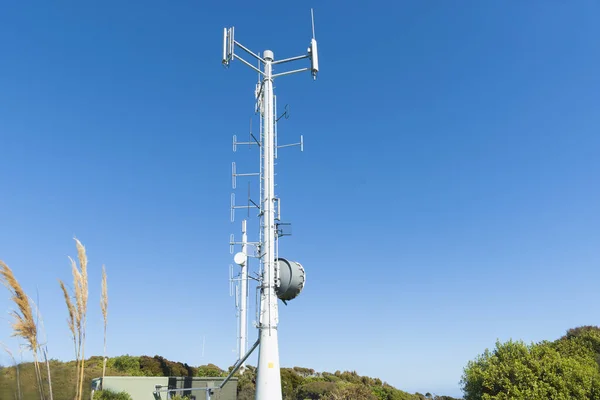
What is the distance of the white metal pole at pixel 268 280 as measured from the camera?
596 inches

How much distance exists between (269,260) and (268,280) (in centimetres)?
67

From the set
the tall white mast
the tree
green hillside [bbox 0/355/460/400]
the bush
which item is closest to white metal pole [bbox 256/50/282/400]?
the tall white mast

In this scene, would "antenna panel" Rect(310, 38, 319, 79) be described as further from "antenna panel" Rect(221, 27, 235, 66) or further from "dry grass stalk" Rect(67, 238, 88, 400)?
"dry grass stalk" Rect(67, 238, 88, 400)

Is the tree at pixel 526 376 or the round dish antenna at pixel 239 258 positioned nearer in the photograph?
the tree at pixel 526 376

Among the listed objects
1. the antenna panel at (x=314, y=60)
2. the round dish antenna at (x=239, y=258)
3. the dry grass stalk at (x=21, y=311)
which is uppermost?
the antenna panel at (x=314, y=60)

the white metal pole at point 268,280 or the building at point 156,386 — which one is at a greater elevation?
the white metal pole at point 268,280

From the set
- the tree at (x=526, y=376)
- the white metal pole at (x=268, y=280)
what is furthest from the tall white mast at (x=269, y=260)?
the tree at (x=526, y=376)

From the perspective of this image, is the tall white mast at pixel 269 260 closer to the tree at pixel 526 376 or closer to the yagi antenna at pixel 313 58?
the yagi antenna at pixel 313 58

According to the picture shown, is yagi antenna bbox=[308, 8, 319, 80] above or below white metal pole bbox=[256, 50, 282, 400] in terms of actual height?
above

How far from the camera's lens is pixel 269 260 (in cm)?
1655

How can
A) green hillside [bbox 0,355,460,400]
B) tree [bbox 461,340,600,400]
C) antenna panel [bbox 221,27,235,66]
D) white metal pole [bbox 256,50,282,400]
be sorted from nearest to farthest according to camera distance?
white metal pole [bbox 256,50,282,400] < antenna panel [bbox 221,27,235,66] < tree [bbox 461,340,600,400] < green hillside [bbox 0,355,460,400]

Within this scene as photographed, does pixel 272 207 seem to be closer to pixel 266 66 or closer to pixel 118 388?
pixel 266 66

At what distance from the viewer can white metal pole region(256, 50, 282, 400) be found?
15133mm

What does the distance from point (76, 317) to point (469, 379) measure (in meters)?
22.7
